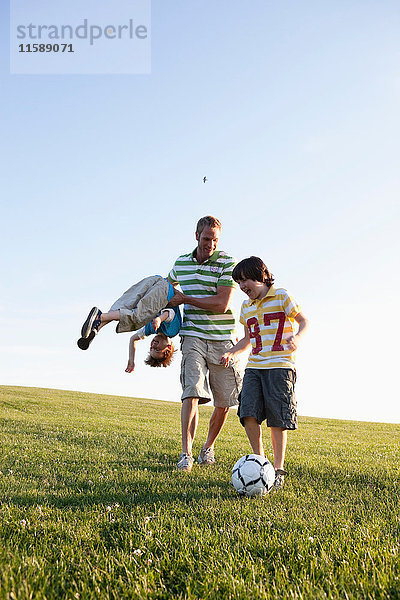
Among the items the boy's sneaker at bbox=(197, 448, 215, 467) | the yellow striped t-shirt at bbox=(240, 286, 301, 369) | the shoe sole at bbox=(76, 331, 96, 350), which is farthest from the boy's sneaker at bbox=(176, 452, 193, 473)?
the shoe sole at bbox=(76, 331, 96, 350)

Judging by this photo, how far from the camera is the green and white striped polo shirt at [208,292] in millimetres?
8359

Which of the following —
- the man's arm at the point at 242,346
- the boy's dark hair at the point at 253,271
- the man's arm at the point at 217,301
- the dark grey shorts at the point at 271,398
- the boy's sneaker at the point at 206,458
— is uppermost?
the boy's dark hair at the point at 253,271

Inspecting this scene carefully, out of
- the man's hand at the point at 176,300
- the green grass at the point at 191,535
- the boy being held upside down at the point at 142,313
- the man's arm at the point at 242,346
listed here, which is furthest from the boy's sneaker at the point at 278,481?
the man's hand at the point at 176,300

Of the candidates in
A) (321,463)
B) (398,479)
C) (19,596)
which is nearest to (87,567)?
(19,596)

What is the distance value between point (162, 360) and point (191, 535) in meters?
5.47

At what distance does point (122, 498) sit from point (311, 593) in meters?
3.00

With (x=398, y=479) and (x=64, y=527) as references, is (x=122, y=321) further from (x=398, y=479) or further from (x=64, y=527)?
(x=398, y=479)

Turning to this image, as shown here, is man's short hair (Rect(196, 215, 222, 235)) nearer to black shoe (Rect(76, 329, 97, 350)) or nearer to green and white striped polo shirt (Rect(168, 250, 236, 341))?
green and white striped polo shirt (Rect(168, 250, 236, 341))

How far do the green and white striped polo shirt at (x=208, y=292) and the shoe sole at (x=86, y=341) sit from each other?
1.50 meters

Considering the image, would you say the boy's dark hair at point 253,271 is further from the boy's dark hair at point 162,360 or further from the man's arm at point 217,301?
the boy's dark hair at point 162,360

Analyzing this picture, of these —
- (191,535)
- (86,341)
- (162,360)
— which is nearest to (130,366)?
(162,360)

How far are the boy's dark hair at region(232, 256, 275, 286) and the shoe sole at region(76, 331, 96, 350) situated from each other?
256cm

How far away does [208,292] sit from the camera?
8.48 meters

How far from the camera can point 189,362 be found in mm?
8148
